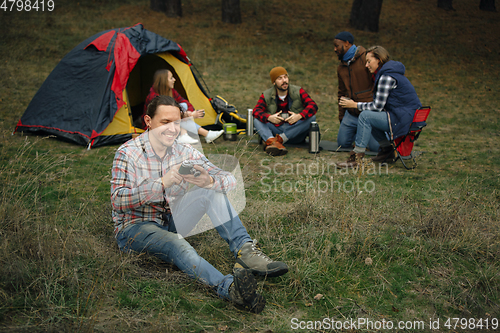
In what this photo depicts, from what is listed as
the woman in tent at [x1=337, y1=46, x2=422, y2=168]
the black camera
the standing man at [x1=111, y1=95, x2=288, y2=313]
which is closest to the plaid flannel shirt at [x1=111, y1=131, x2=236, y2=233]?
the standing man at [x1=111, y1=95, x2=288, y2=313]

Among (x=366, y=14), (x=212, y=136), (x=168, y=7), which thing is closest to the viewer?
(x=212, y=136)

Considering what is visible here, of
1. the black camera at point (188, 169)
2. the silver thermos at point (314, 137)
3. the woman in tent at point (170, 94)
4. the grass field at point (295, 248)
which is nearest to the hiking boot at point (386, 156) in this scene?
the grass field at point (295, 248)

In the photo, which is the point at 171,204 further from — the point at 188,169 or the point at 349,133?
the point at 349,133

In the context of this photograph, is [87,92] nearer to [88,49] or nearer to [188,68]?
[88,49]

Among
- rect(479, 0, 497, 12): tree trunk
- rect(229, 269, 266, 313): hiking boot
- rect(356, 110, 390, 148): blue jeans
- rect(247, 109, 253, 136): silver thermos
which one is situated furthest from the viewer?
rect(479, 0, 497, 12): tree trunk

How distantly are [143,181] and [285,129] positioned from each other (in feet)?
11.9

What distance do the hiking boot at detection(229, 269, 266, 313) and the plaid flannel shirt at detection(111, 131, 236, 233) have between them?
712 millimetres

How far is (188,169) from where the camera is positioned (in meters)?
2.74

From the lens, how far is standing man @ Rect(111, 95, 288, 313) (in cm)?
271

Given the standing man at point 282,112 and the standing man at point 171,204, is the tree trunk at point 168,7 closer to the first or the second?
the standing man at point 282,112

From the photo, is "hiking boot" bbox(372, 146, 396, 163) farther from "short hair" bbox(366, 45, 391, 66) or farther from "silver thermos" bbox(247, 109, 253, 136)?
"silver thermos" bbox(247, 109, 253, 136)

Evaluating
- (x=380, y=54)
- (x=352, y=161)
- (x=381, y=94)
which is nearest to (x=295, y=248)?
(x=352, y=161)

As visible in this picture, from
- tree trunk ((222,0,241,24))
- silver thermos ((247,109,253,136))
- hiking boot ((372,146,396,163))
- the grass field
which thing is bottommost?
the grass field

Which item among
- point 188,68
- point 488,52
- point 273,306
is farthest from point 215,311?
point 488,52
